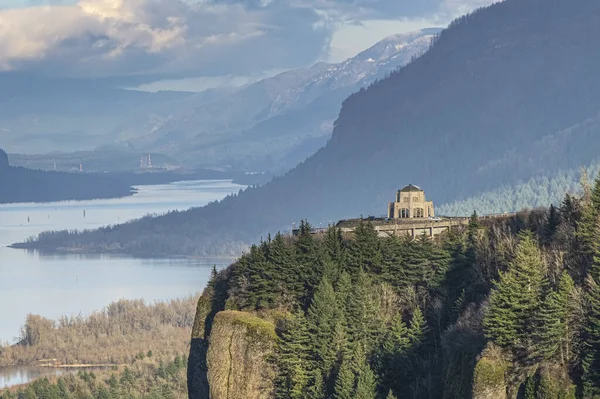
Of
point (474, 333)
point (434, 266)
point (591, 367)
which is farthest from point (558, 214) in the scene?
point (591, 367)

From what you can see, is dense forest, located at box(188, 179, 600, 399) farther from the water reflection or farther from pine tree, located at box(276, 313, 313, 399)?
the water reflection

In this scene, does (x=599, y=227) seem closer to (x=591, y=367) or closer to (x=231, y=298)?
(x=591, y=367)

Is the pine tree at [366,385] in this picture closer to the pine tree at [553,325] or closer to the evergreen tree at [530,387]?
the pine tree at [553,325]

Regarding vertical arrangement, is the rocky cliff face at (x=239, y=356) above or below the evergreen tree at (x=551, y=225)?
below

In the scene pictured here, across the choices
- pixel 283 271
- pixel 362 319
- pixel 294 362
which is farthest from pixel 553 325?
pixel 283 271

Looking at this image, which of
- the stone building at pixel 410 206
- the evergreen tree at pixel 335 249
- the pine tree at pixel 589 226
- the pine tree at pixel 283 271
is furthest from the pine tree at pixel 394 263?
the stone building at pixel 410 206

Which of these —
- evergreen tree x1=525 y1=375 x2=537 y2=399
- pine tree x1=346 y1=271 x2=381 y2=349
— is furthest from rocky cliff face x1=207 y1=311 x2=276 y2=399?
evergreen tree x1=525 y1=375 x2=537 y2=399
